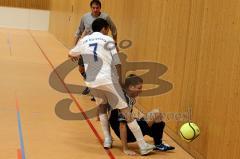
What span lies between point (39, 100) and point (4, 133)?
90.9 inches

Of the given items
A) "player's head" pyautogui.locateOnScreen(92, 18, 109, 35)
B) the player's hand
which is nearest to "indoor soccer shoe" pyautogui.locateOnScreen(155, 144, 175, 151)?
the player's hand

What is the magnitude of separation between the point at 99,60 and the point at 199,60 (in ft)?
4.24

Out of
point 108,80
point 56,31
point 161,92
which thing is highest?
point 108,80

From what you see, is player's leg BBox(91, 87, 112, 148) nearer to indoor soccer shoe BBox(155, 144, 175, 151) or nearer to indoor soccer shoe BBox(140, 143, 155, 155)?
indoor soccer shoe BBox(140, 143, 155, 155)

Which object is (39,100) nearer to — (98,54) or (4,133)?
(4,133)

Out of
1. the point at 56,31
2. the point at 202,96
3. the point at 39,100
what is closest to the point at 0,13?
the point at 56,31

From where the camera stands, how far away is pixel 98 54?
5.66 meters

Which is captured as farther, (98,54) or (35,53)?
(35,53)

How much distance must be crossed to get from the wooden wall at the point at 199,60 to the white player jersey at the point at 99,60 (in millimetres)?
1100

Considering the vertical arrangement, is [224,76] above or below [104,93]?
above

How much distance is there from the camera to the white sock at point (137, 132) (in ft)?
18.5

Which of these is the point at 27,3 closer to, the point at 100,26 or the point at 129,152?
the point at 100,26

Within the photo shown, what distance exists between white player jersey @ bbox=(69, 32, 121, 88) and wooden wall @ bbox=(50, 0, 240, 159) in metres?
1.10

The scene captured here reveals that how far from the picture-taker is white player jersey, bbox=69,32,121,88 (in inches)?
222
